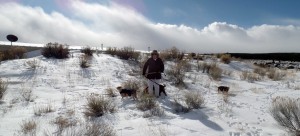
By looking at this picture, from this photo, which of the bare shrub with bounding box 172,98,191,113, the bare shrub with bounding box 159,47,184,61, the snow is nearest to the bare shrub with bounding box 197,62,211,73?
the snow

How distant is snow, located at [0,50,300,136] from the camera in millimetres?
7289

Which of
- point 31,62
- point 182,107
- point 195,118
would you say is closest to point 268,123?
point 195,118

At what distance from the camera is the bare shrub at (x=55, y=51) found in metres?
18.0

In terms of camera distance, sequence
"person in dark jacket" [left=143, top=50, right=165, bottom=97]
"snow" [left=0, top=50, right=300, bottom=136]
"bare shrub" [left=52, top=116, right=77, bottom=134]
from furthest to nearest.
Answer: "person in dark jacket" [left=143, top=50, right=165, bottom=97] < "snow" [left=0, top=50, right=300, bottom=136] < "bare shrub" [left=52, top=116, right=77, bottom=134]

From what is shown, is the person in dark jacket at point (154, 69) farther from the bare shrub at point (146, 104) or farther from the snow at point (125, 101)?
the bare shrub at point (146, 104)

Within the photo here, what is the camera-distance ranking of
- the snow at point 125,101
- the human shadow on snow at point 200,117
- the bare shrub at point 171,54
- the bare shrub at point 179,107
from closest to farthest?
the snow at point 125,101 < the human shadow on snow at point 200,117 < the bare shrub at point 179,107 < the bare shrub at point 171,54

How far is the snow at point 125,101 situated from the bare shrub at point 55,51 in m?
0.67

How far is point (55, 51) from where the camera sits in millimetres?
18125

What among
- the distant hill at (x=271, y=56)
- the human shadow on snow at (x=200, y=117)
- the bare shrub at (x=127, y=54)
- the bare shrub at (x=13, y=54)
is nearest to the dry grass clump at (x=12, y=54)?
the bare shrub at (x=13, y=54)

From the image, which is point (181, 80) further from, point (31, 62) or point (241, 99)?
point (31, 62)

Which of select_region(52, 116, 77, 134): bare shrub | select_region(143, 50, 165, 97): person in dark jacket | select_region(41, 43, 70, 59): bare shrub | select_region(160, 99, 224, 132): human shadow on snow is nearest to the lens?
select_region(52, 116, 77, 134): bare shrub

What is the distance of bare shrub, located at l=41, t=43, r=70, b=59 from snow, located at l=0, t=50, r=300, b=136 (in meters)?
0.67

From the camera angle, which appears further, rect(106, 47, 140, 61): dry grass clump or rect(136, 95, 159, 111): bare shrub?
rect(106, 47, 140, 61): dry grass clump

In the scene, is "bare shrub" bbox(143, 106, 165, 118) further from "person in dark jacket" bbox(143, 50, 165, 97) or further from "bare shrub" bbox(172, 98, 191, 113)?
"person in dark jacket" bbox(143, 50, 165, 97)
